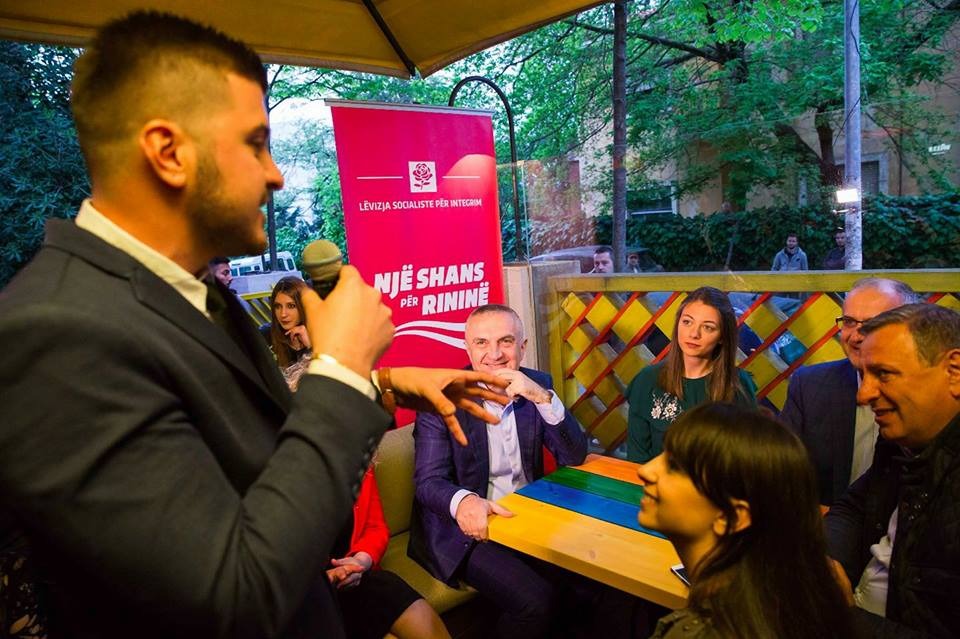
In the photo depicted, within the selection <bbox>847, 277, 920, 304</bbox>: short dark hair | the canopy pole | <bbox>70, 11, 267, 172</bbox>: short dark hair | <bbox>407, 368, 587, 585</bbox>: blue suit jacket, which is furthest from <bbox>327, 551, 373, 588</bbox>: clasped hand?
<bbox>847, 277, 920, 304</bbox>: short dark hair

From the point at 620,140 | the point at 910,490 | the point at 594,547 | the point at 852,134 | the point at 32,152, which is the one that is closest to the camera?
the point at 910,490

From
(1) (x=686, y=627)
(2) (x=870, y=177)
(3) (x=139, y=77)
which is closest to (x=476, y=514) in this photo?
(1) (x=686, y=627)

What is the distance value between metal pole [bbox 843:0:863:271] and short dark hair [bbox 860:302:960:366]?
1.81 metres

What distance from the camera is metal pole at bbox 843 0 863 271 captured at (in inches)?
149

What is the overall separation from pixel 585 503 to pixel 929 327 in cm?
94

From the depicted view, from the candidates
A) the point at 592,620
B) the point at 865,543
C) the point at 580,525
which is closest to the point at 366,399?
the point at 580,525

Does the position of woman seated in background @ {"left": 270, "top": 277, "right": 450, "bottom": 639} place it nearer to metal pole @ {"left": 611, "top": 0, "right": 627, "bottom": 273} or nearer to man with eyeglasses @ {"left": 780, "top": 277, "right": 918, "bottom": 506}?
man with eyeglasses @ {"left": 780, "top": 277, "right": 918, "bottom": 506}

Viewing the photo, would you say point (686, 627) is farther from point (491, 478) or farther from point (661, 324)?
point (661, 324)

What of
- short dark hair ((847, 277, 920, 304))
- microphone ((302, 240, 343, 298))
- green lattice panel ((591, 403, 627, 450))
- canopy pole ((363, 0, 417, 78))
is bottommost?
green lattice panel ((591, 403, 627, 450))

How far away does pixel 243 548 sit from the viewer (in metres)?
0.49

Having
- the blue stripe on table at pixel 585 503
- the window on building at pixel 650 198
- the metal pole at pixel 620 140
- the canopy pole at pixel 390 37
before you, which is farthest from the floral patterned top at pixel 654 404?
the window on building at pixel 650 198

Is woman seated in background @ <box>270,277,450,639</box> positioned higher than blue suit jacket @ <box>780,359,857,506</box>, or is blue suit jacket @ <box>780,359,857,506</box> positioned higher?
blue suit jacket @ <box>780,359,857,506</box>

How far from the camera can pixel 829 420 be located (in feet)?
7.01

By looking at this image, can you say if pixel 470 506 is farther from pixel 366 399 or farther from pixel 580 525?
pixel 366 399
